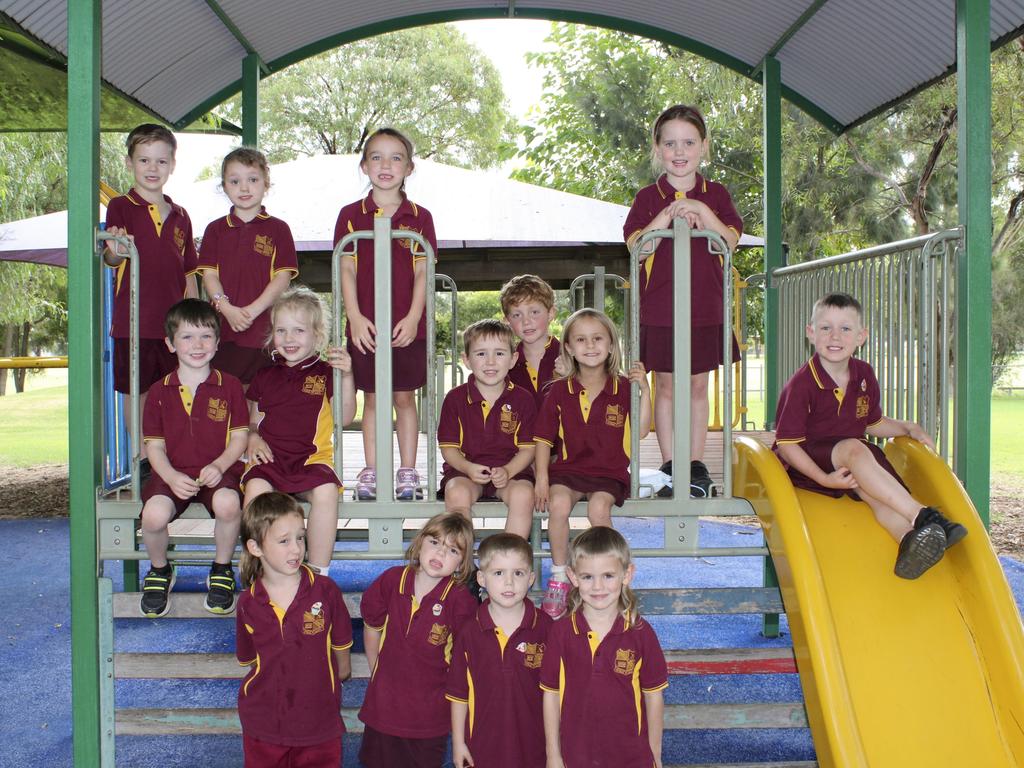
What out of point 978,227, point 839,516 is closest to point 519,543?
point 839,516

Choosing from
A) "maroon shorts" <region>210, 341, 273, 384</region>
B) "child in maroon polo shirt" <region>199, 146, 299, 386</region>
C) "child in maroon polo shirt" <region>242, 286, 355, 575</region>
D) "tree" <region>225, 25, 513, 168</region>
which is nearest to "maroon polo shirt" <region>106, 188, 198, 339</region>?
"child in maroon polo shirt" <region>199, 146, 299, 386</region>

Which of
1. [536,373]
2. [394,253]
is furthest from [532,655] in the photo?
[394,253]

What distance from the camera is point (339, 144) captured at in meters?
34.1

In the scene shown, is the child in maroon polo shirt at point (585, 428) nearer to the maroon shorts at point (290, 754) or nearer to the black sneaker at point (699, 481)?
the black sneaker at point (699, 481)

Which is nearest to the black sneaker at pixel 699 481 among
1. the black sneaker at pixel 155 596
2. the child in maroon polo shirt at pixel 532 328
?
the child in maroon polo shirt at pixel 532 328

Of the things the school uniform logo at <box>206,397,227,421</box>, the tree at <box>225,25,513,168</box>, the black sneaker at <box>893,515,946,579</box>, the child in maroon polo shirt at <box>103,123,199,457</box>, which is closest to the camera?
the black sneaker at <box>893,515,946,579</box>

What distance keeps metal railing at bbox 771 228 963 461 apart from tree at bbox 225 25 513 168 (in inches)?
1140

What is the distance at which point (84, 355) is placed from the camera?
3629 millimetres

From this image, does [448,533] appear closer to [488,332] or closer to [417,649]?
[417,649]

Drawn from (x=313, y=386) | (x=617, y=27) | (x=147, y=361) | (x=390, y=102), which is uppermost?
(x=390, y=102)

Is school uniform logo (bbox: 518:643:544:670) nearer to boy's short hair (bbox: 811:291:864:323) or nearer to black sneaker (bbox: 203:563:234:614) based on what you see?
black sneaker (bbox: 203:563:234:614)

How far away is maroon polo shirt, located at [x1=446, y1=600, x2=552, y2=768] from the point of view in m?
3.31

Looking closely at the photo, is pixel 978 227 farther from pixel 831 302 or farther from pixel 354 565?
pixel 354 565

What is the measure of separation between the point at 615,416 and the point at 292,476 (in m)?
1.33
